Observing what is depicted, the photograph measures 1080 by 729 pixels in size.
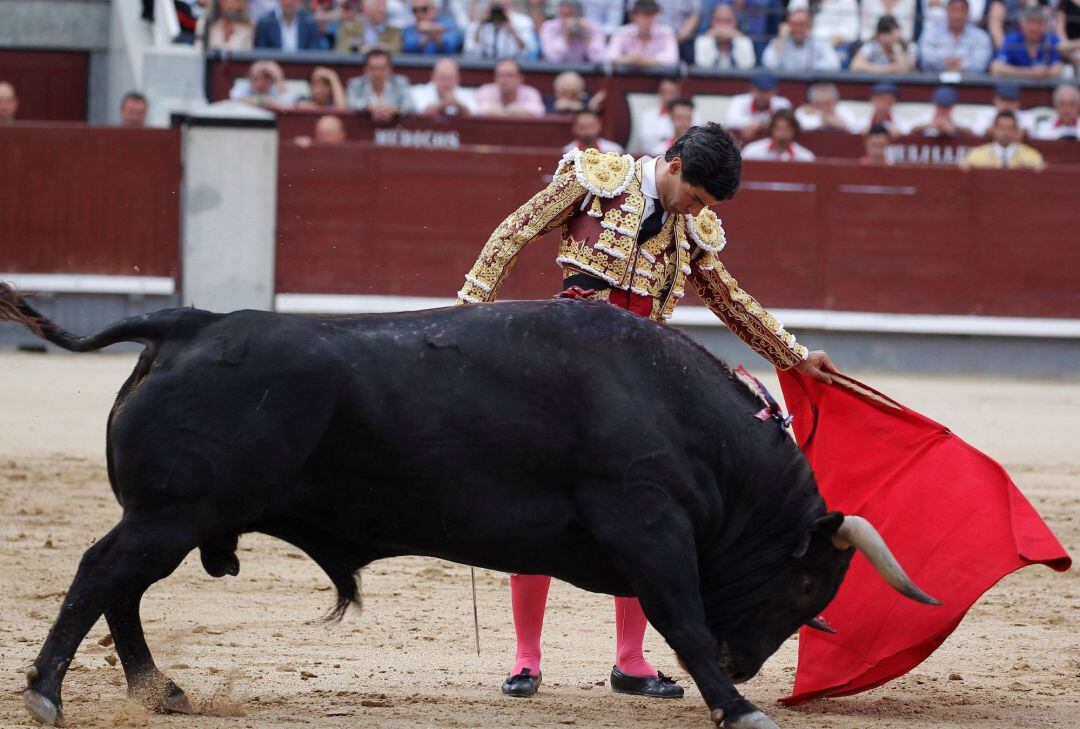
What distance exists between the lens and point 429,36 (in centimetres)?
1042

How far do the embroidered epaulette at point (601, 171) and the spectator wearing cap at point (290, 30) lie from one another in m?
7.22

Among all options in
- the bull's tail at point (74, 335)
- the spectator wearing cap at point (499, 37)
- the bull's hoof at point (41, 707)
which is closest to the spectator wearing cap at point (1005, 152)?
the spectator wearing cap at point (499, 37)

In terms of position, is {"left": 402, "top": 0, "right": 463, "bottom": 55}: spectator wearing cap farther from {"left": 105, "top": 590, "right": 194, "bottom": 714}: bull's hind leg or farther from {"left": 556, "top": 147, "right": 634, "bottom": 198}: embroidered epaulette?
{"left": 105, "top": 590, "right": 194, "bottom": 714}: bull's hind leg

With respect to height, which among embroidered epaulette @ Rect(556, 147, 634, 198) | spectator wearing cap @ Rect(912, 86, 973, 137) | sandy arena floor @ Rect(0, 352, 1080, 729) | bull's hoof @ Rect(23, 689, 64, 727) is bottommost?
sandy arena floor @ Rect(0, 352, 1080, 729)

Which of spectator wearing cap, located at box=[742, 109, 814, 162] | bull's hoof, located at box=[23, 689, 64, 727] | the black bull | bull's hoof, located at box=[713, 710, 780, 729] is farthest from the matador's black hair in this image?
spectator wearing cap, located at box=[742, 109, 814, 162]

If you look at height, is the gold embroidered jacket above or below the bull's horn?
above

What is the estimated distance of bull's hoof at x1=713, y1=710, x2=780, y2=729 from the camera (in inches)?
116

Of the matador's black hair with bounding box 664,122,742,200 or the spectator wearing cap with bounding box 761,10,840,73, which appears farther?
the spectator wearing cap with bounding box 761,10,840,73

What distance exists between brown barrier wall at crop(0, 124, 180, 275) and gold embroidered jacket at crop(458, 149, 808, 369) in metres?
7.03

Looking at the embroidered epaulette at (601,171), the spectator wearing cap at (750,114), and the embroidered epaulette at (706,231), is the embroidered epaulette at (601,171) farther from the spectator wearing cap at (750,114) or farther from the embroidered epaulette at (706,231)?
the spectator wearing cap at (750,114)

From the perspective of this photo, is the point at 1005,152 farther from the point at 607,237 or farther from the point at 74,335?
the point at 74,335

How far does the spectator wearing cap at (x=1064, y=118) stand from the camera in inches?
412

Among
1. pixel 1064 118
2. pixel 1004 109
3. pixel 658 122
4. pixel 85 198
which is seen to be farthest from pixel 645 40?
pixel 85 198

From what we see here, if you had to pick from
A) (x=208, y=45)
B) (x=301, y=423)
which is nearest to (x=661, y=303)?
(x=301, y=423)
